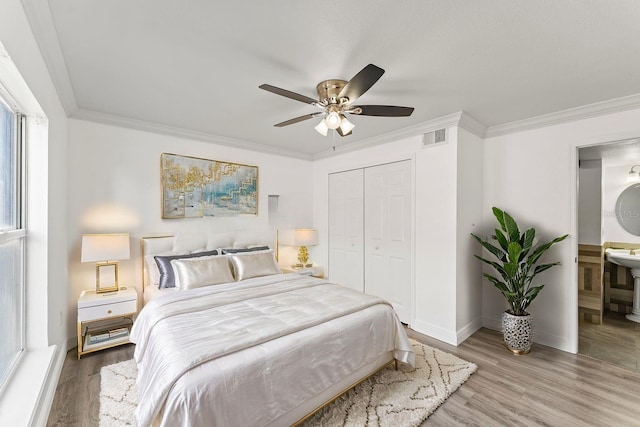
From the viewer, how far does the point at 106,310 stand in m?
2.77

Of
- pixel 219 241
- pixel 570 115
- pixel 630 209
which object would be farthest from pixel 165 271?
pixel 630 209

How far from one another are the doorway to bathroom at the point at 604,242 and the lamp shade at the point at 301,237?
3.57 meters

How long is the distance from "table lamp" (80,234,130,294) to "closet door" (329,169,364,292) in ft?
9.40

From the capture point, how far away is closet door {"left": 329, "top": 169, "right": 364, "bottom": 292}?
430 centimetres

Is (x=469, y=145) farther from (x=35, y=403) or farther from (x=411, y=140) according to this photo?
(x=35, y=403)

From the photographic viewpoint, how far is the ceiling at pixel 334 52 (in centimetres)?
154

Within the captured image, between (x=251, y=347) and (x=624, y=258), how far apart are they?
4.80 metres

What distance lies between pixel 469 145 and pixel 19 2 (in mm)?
3775

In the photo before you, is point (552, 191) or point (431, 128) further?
point (431, 128)

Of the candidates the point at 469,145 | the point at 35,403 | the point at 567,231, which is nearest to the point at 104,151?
the point at 35,403

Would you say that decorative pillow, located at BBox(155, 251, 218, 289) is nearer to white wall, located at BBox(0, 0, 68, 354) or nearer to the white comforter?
the white comforter

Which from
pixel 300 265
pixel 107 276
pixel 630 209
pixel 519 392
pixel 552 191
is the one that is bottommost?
pixel 519 392

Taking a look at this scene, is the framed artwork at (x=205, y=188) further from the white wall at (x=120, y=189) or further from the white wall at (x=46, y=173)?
the white wall at (x=46, y=173)

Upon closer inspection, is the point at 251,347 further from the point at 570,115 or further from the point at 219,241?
the point at 570,115
